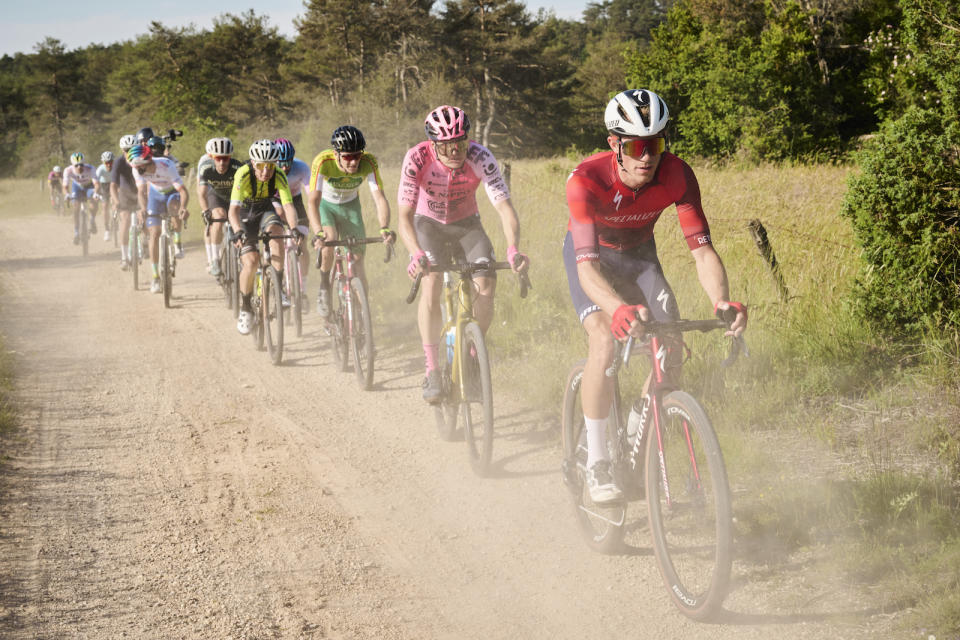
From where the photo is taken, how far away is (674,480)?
3.73 m

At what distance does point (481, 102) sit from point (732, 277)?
5245 centimetres

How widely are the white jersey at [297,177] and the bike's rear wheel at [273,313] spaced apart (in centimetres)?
170

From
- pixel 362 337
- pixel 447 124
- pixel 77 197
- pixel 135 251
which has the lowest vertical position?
pixel 362 337

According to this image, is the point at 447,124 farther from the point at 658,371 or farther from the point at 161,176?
the point at 161,176

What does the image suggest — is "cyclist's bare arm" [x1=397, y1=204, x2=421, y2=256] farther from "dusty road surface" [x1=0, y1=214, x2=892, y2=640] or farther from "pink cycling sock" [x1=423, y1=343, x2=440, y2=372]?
"dusty road surface" [x1=0, y1=214, x2=892, y2=640]

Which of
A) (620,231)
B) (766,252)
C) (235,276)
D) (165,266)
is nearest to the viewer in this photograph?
(620,231)

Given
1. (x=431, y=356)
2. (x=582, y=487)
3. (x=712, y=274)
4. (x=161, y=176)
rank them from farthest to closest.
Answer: (x=161, y=176) → (x=431, y=356) → (x=582, y=487) → (x=712, y=274)

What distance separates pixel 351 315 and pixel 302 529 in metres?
3.40

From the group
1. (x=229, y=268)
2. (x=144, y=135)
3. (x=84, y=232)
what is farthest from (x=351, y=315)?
(x=84, y=232)

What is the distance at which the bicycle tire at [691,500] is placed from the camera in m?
3.32

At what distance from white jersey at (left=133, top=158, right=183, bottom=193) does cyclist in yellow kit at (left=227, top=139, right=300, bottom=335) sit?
133 inches

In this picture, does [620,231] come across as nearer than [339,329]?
Yes

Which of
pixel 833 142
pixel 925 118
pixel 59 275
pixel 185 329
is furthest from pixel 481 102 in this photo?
pixel 925 118

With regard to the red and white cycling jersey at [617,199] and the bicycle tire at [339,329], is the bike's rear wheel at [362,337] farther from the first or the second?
the red and white cycling jersey at [617,199]
